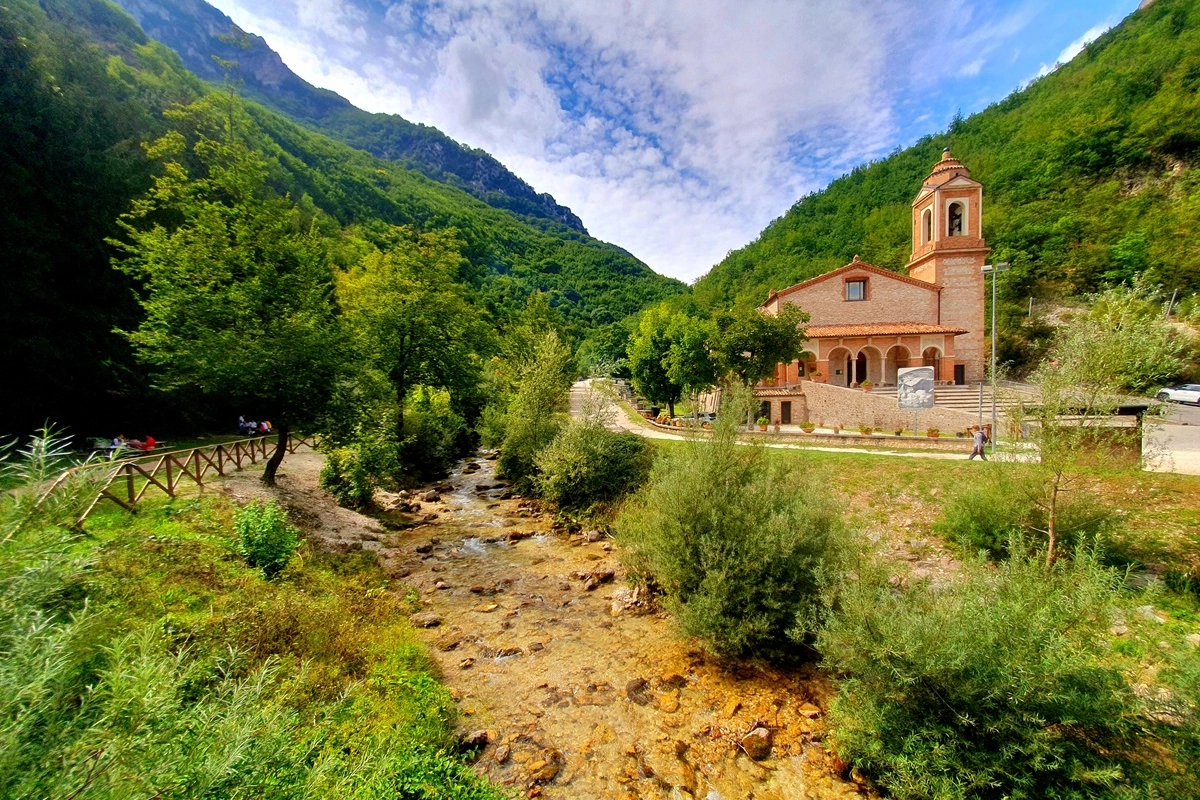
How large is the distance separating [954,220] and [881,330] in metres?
10.9

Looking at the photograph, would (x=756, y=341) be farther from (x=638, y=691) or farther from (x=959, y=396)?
(x=638, y=691)

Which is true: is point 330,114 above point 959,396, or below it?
above

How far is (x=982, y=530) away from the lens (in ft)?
28.8

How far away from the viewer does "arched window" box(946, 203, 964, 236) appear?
102 ft

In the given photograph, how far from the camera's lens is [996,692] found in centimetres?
429

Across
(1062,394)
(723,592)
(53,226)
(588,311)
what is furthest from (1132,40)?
(53,226)

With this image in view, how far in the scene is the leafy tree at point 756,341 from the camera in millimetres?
22016

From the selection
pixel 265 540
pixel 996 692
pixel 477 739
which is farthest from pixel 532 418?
pixel 996 692

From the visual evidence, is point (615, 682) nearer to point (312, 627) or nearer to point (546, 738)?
point (546, 738)

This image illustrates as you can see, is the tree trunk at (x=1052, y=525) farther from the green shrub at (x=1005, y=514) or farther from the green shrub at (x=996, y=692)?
the green shrub at (x=996, y=692)

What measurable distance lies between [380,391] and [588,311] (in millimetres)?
73887

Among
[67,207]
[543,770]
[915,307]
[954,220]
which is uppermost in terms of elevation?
[954,220]

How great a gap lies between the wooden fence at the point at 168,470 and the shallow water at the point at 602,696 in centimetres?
537

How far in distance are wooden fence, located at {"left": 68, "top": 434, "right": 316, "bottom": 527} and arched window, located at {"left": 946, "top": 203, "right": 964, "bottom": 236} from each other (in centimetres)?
4106
